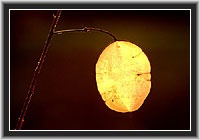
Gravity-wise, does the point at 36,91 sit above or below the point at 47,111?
above

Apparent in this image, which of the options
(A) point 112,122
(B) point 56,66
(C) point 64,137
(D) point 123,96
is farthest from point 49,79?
(D) point 123,96

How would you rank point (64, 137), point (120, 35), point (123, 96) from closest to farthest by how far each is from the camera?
point (123, 96) < point (64, 137) < point (120, 35)

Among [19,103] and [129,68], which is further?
[19,103]

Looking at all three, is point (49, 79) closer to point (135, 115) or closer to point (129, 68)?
point (135, 115)

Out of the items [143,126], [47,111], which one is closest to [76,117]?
[47,111]

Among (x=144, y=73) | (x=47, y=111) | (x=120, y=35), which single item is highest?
(x=120, y=35)

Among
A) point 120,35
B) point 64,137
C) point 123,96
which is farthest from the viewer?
point 120,35

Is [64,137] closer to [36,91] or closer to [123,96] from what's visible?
[123,96]
